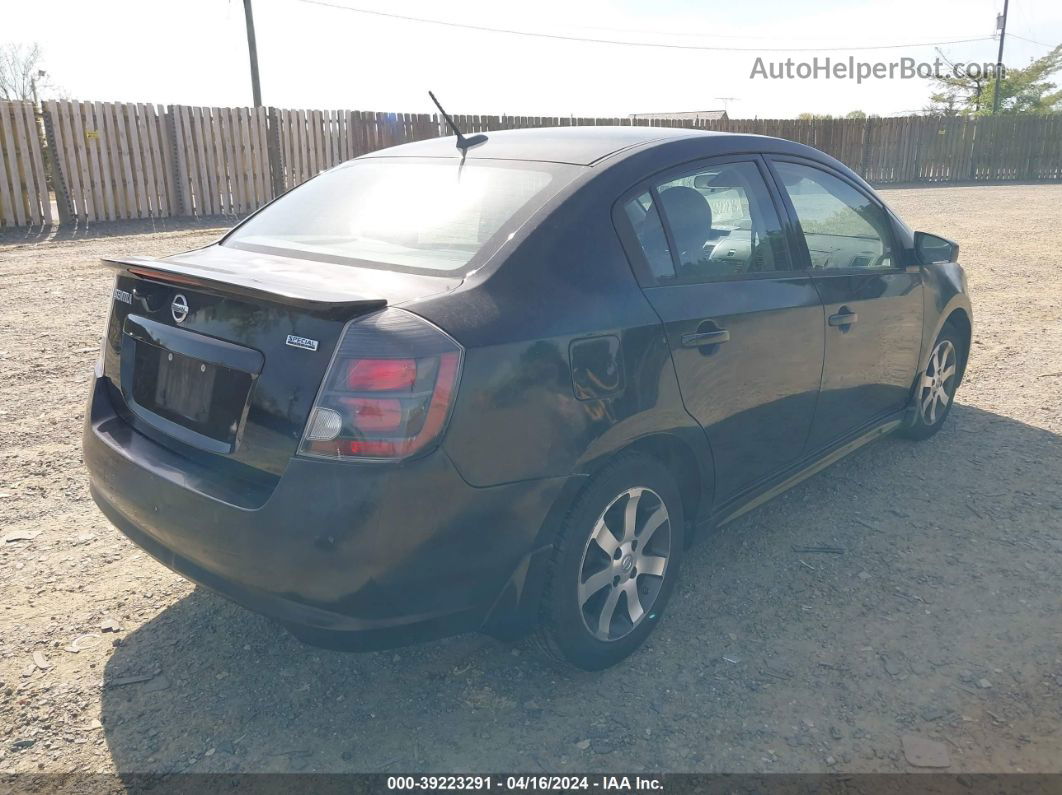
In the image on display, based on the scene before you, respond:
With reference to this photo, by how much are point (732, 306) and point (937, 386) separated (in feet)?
7.92

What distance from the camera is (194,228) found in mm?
15047

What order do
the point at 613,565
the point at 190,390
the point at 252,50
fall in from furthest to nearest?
the point at 252,50
the point at 613,565
the point at 190,390

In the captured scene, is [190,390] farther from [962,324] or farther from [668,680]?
[962,324]

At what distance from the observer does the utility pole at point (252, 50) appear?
70.2 feet

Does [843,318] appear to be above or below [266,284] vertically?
below

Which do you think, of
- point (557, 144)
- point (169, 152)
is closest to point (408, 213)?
point (557, 144)

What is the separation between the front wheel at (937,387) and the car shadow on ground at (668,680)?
1.03m

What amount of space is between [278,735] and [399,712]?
14.5 inches

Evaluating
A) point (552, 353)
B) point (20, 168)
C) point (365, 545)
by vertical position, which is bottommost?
point (365, 545)

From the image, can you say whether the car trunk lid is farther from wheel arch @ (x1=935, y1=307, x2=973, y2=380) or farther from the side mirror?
wheel arch @ (x1=935, y1=307, x2=973, y2=380)

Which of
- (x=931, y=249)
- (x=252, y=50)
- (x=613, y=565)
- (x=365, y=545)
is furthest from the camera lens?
(x=252, y=50)

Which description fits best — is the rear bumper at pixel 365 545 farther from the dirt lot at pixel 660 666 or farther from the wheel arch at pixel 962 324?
the wheel arch at pixel 962 324

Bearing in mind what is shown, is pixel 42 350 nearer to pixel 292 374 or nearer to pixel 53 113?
pixel 292 374

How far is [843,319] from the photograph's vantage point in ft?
12.2
